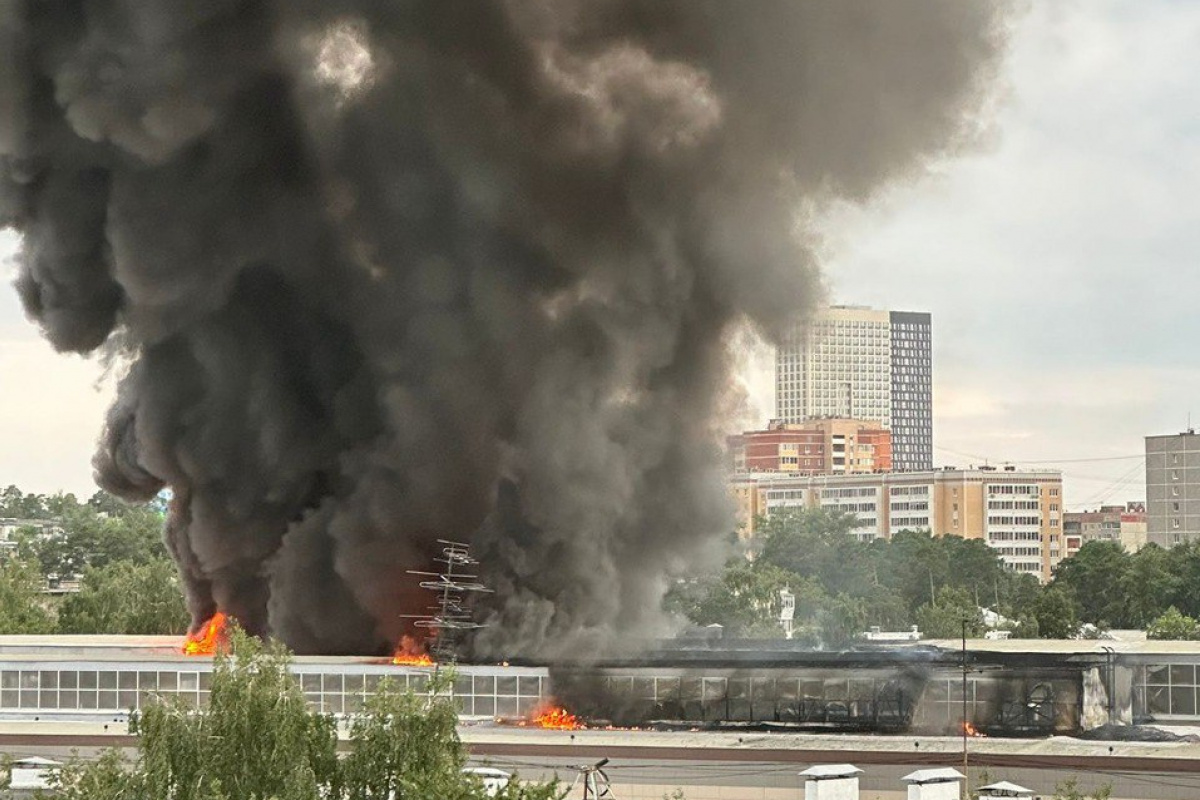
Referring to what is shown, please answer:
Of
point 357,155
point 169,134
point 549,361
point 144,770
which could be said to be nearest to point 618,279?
point 549,361

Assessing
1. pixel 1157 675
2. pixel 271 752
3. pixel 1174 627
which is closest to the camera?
pixel 271 752

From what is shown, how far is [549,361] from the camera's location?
8019cm

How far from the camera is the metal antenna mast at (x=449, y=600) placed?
71875 mm

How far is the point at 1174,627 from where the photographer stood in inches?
5344

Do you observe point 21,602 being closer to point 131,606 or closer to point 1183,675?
point 131,606

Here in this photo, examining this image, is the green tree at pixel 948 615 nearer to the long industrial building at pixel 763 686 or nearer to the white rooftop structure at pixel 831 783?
the long industrial building at pixel 763 686

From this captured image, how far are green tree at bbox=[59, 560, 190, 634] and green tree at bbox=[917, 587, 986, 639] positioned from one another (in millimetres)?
43612

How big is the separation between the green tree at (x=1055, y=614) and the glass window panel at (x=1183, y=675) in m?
77.0

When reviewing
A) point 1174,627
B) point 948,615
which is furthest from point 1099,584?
point 1174,627

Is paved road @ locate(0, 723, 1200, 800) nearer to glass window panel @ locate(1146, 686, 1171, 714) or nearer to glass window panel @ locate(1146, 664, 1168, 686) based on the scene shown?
glass window panel @ locate(1146, 686, 1171, 714)

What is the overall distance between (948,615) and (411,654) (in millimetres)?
77328

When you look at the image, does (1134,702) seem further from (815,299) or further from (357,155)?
(357,155)

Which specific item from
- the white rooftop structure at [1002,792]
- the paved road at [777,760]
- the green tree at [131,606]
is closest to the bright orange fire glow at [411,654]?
the paved road at [777,760]

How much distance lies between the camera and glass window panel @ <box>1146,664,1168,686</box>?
6228cm
